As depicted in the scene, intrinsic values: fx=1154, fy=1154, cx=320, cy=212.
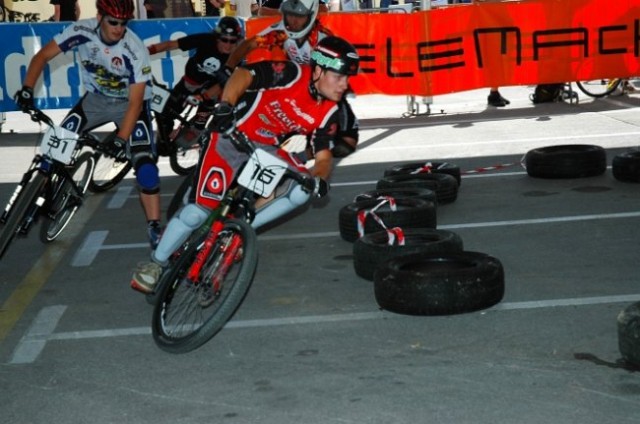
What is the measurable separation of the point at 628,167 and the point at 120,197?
514 cm

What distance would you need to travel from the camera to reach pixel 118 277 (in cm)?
862

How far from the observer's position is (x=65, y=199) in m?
9.54

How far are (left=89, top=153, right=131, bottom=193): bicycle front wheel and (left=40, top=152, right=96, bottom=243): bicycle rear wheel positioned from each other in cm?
165

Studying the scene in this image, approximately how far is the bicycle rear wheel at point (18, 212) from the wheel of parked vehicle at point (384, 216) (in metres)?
2.45

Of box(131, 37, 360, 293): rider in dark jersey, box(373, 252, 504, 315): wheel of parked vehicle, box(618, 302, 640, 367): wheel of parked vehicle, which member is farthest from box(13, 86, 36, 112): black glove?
box(618, 302, 640, 367): wheel of parked vehicle

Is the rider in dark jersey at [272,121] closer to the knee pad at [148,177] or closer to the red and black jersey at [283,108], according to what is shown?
the red and black jersey at [283,108]

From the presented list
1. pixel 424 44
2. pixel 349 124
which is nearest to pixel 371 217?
pixel 349 124

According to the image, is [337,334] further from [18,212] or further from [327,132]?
[18,212]

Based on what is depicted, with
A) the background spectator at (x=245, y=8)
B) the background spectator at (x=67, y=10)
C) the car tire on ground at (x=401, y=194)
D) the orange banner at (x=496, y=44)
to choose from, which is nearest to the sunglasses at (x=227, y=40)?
the car tire on ground at (x=401, y=194)

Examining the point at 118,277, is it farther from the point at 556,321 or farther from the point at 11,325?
the point at 556,321

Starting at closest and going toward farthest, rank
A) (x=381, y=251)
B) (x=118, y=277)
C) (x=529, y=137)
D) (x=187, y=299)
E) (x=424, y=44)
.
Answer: (x=187, y=299) → (x=381, y=251) → (x=118, y=277) → (x=529, y=137) → (x=424, y=44)

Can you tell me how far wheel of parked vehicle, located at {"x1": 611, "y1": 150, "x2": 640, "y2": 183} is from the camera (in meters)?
11.2

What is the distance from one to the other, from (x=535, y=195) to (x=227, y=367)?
5.51 metres

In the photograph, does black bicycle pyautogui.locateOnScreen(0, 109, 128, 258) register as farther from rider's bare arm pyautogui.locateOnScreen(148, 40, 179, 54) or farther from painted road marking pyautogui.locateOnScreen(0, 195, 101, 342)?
rider's bare arm pyautogui.locateOnScreen(148, 40, 179, 54)
